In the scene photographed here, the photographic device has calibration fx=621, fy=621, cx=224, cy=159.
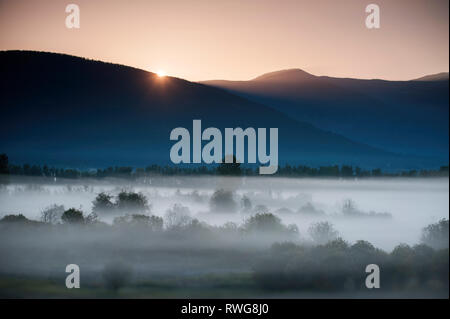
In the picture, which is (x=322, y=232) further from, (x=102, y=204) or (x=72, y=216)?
(x=72, y=216)

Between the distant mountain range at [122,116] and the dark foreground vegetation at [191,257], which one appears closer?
the dark foreground vegetation at [191,257]

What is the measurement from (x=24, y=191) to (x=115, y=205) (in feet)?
25.4

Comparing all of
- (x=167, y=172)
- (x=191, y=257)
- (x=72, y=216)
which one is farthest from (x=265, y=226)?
(x=72, y=216)

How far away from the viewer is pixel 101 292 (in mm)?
37406

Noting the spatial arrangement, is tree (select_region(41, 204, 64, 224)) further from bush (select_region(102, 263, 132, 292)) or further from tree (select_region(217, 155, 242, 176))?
tree (select_region(217, 155, 242, 176))

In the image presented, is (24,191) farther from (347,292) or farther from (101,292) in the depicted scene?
(347,292)

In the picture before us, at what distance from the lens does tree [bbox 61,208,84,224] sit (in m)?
47.3

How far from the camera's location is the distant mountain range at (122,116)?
200ft

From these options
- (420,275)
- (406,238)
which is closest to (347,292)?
(420,275)

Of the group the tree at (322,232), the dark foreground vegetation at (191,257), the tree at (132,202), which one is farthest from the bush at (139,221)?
the tree at (322,232)

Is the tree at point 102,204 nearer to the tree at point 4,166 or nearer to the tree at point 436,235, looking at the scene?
the tree at point 4,166

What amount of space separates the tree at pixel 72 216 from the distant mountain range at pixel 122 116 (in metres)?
9.46

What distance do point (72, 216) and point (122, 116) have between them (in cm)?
2583

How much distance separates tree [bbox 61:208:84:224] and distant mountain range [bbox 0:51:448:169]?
372 inches
